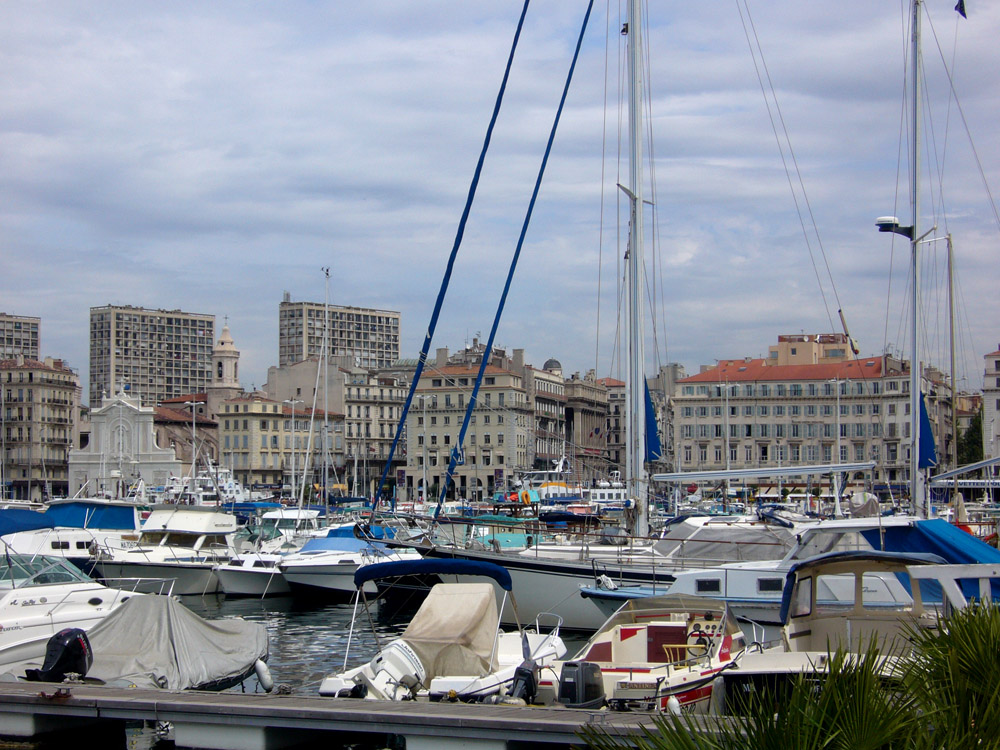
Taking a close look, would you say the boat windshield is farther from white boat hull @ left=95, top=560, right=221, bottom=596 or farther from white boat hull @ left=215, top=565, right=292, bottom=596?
white boat hull @ left=215, top=565, right=292, bottom=596

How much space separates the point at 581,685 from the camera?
1341cm

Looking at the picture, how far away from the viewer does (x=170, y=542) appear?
1490 inches

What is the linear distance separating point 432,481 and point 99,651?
109m

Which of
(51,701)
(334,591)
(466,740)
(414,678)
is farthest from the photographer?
(334,591)

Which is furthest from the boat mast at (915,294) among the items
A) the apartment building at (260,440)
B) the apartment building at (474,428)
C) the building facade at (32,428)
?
the building facade at (32,428)

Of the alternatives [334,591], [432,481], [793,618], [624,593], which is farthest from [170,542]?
[432,481]

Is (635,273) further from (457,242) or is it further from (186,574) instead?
(186,574)

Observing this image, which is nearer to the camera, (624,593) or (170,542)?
(624,593)

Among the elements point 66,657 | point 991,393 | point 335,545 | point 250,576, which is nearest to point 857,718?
point 66,657

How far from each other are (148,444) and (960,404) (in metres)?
103

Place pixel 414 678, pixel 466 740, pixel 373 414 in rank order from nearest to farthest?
pixel 466 740 < pixel 414 678 < pixel 373 414

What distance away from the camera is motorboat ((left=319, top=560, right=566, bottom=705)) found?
13.8m

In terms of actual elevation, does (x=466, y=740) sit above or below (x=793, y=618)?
below

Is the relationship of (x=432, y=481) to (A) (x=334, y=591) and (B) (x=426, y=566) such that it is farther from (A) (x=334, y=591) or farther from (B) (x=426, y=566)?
(B) (x=426, y=566)
